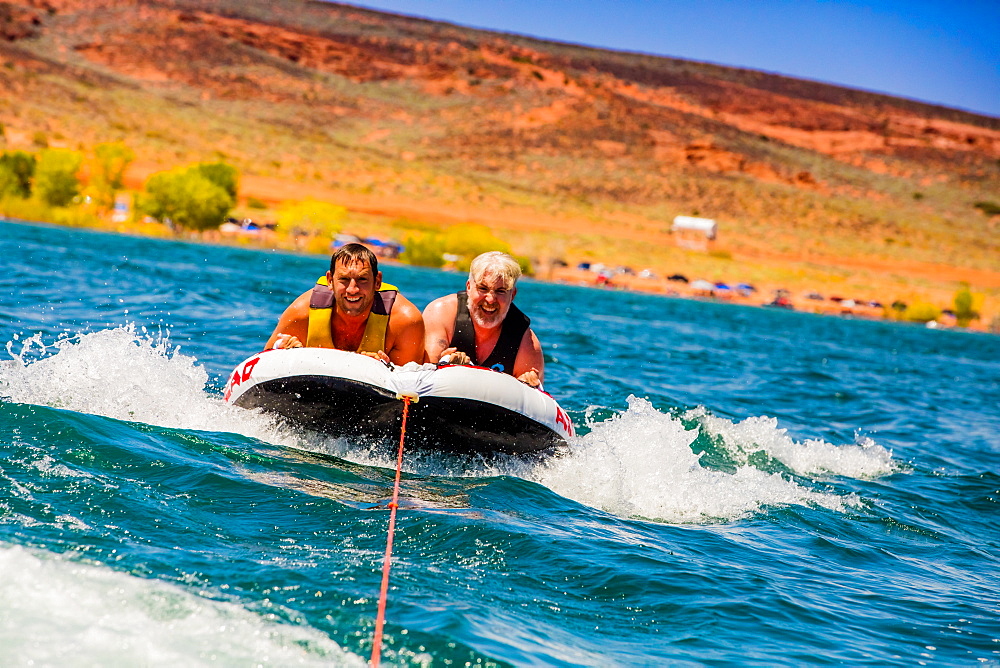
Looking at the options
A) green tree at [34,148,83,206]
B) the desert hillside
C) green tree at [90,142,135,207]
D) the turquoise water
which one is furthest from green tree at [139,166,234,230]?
the turquoise water

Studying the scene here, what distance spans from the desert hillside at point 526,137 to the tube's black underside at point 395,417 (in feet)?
143

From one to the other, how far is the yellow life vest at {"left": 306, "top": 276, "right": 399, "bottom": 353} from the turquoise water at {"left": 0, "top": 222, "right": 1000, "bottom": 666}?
2.02ft

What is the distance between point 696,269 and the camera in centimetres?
5784

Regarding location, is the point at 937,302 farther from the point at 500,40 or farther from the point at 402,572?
the point at 500,40

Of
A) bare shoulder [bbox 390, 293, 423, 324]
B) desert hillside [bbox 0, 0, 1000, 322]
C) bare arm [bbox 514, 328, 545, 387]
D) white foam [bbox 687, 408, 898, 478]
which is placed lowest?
white foam [bbox 687, 408, 898, 478]

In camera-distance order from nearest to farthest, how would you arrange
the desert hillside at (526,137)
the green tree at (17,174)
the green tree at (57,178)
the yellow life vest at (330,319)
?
the yellow life vest at (330,319)
the green tree at (17,174)
the green tree at (57,178)
the desert hillside at (526,137)

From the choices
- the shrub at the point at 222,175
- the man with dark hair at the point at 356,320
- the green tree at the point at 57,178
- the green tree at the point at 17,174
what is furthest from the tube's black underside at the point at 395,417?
the shrub at the point at 222,175

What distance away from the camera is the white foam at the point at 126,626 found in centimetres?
322

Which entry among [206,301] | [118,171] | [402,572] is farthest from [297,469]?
[118,171]

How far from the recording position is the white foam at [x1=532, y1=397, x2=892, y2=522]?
6070mm

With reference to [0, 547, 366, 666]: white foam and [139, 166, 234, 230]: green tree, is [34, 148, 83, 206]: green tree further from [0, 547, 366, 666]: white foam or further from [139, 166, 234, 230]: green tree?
[0, 547, 366, 666]: white foam

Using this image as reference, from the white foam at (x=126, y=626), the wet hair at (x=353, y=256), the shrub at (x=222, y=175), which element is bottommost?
the white foam at (x=126, y=626)

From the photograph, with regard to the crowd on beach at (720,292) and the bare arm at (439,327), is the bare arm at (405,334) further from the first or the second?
the crowd on beach at (720,292)

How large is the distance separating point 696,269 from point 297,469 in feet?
177
